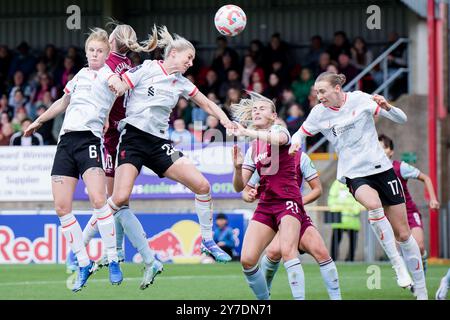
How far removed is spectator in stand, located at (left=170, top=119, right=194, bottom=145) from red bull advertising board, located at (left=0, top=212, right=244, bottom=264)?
144cm

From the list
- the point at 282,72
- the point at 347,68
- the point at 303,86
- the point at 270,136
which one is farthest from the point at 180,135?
the point at 270,136

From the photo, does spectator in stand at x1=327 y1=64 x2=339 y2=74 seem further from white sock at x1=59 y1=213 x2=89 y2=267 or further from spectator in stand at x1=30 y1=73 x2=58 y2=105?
white sock at x1=59 y1=213 x2=89 y2=267

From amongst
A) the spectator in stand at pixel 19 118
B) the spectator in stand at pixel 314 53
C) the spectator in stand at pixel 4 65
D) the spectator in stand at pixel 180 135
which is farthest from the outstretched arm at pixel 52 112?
the spectator in stand at pixel 4 65

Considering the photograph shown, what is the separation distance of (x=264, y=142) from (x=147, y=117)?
127 centimetres

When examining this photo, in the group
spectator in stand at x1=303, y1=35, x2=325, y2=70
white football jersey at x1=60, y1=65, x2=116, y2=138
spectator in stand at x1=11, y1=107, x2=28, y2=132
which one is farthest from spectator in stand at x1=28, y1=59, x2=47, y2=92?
white football jersey at x1=60, y1=65, x2=116, y2=138

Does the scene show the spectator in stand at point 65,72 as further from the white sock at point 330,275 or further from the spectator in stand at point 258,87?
the white sock at point 330,275

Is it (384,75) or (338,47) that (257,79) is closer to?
(338,47)

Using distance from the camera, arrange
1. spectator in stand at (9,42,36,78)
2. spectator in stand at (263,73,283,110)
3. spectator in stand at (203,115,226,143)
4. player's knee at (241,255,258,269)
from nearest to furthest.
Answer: player's knee at (241,255,258,269) → spectator in stand at (203,115,226,143) → spectator in stand at (263,73,283,110) → spectator in stand at (9,42,36,78)

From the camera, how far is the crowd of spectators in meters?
22.4

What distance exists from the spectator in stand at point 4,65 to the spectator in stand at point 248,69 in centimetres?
609

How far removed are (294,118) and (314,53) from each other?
3.15 metres

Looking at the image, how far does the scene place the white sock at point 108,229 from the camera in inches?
443
